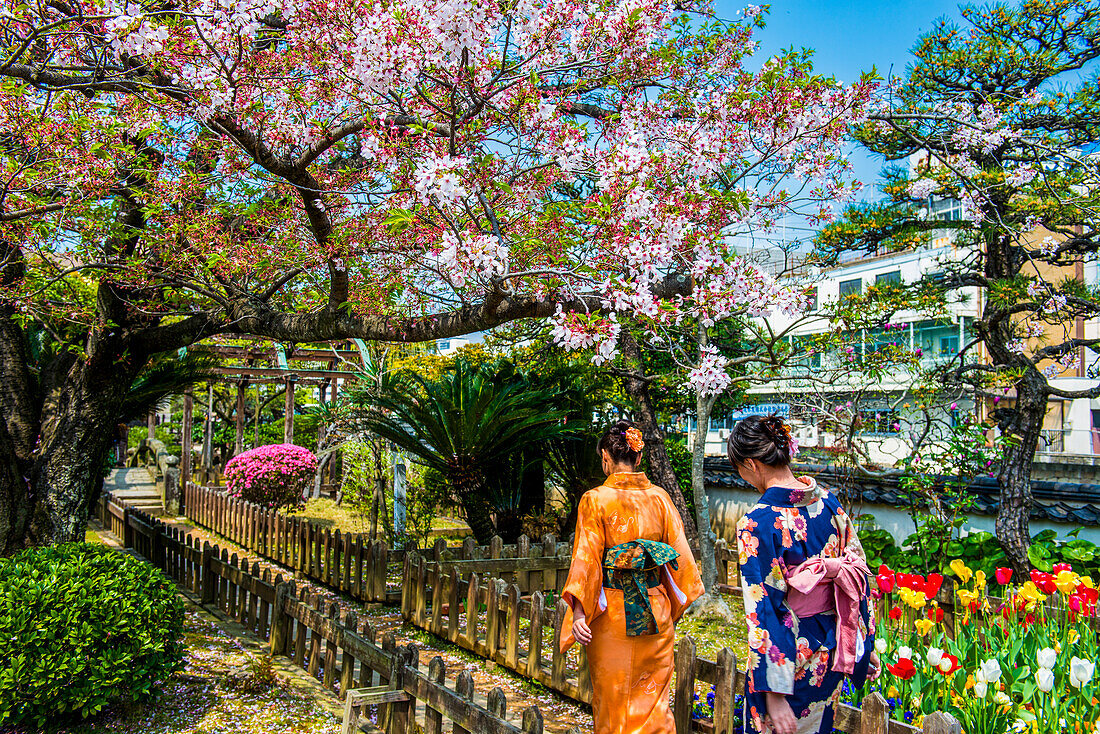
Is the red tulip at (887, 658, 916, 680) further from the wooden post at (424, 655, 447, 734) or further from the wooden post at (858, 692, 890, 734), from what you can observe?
the wooden post at (424, 655, 447, 734)

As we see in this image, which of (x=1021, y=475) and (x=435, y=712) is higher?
(x=1021, y=475)

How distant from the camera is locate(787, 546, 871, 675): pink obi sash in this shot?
2730 mm

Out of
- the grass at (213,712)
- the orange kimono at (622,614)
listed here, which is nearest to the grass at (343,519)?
the grass at (213,712)

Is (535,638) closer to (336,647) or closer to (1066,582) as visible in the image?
(336,647)

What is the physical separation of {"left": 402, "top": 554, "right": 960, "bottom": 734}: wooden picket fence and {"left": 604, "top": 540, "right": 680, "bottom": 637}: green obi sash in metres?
0.21

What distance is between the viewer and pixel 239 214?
5406mm

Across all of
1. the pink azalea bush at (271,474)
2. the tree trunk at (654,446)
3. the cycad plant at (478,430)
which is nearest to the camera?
the cycad plant at (478,430)

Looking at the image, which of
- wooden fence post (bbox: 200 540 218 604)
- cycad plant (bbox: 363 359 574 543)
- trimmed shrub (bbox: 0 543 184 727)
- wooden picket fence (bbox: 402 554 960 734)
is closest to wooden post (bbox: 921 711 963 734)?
wooden picket fence (bbox: 402 554 960 734)

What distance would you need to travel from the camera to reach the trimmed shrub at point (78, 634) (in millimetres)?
3537

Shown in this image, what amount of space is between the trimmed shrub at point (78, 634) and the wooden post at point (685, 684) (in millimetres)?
2790

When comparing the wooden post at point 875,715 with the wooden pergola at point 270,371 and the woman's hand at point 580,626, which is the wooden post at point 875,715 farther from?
the wooden pergola at point 270,371

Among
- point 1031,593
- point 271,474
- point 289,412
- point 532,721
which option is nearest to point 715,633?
point 1031,593

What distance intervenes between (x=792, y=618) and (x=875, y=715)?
16.5 inches

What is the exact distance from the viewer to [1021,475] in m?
6.61
